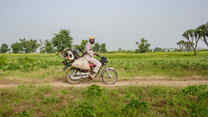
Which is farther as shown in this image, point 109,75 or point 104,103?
point 109,75

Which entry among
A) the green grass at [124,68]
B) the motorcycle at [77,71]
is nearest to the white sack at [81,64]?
the motorcycle at [77,71]

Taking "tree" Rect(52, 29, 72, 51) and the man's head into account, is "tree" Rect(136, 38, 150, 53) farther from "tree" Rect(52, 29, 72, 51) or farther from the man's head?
the man's head

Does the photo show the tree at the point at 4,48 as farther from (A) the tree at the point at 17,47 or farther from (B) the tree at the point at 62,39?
(B) the tree at the point at 62,39

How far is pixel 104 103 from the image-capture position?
5.16 metres

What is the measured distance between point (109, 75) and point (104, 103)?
3.45m

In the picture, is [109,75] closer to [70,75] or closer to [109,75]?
[109,75]

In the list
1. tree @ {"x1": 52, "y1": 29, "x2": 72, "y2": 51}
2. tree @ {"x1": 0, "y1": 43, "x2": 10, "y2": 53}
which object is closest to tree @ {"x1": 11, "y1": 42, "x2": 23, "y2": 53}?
tree @ {"x1": 0, "y1": 43, "x2": 10, "y2": 53}

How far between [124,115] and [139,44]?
89995 millimetres

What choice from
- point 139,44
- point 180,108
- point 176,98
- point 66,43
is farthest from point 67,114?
point 139,44

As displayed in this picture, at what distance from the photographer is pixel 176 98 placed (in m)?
5.52

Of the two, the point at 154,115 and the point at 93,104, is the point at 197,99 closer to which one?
the point at 154,115

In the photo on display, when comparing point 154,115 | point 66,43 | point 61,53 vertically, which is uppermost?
point 66,43

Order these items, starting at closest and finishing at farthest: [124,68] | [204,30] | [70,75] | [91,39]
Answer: [91,39]
[70,75]
[124,68]
[204,30]

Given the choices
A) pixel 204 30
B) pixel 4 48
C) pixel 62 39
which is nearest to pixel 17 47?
pixel 4 48
